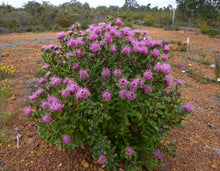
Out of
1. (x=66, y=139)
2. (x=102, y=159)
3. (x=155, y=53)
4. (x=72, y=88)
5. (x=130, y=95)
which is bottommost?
(x=102, y=159)

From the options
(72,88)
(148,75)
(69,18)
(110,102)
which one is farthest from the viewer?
(69,18)

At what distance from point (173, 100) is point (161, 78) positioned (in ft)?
1.64

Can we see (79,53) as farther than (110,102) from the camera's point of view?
Yes

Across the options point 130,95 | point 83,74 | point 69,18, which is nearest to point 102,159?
point 130,95

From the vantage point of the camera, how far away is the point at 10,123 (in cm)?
361

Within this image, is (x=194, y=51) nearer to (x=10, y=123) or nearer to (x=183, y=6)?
(x=10, y=123)

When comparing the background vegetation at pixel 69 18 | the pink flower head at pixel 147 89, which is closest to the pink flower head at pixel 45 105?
the pink flower head at pixel 147 89

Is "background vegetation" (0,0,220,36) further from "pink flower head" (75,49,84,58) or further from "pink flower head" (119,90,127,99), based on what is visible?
"pink flower head" (119,90,127,99)

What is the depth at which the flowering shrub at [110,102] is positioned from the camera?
79.5 inches

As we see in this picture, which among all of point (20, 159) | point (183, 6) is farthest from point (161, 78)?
point (183, 6)

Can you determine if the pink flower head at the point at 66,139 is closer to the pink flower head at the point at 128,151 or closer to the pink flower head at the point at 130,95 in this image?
the pink flower head at the point at 128,151

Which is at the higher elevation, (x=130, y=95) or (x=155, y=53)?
(x=155, y=53)

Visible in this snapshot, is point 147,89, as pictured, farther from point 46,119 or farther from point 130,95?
point 46,119

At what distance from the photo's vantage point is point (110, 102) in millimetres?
2047
